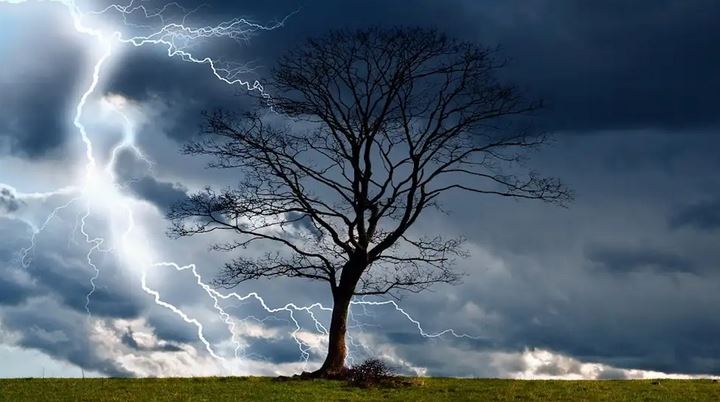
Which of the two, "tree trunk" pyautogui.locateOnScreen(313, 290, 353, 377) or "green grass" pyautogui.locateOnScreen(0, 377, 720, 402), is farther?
"tree trunk" pyautogui.locateOnScreen(313, 290, 353, 377)

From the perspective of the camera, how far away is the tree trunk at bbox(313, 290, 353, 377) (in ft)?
88.7

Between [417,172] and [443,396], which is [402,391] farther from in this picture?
[417,172]

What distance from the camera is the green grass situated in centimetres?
2186

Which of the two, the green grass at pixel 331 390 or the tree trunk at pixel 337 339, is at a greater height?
the tree trunk at pixel 337 339

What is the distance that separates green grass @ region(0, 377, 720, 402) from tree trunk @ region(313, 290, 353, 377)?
1361 millimetres

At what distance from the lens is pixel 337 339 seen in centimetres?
2759

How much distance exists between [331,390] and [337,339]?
13.5ft

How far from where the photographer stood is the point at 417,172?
2831 cm

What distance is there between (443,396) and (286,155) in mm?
10355

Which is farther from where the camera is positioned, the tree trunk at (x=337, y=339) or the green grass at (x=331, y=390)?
the tree trunk at (x=337, y=339)

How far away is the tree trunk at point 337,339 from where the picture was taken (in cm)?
2703

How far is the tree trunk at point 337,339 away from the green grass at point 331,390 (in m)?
1.36

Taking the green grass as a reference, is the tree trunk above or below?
→ above

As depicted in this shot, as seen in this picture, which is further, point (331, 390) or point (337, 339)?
point (337, 339)
